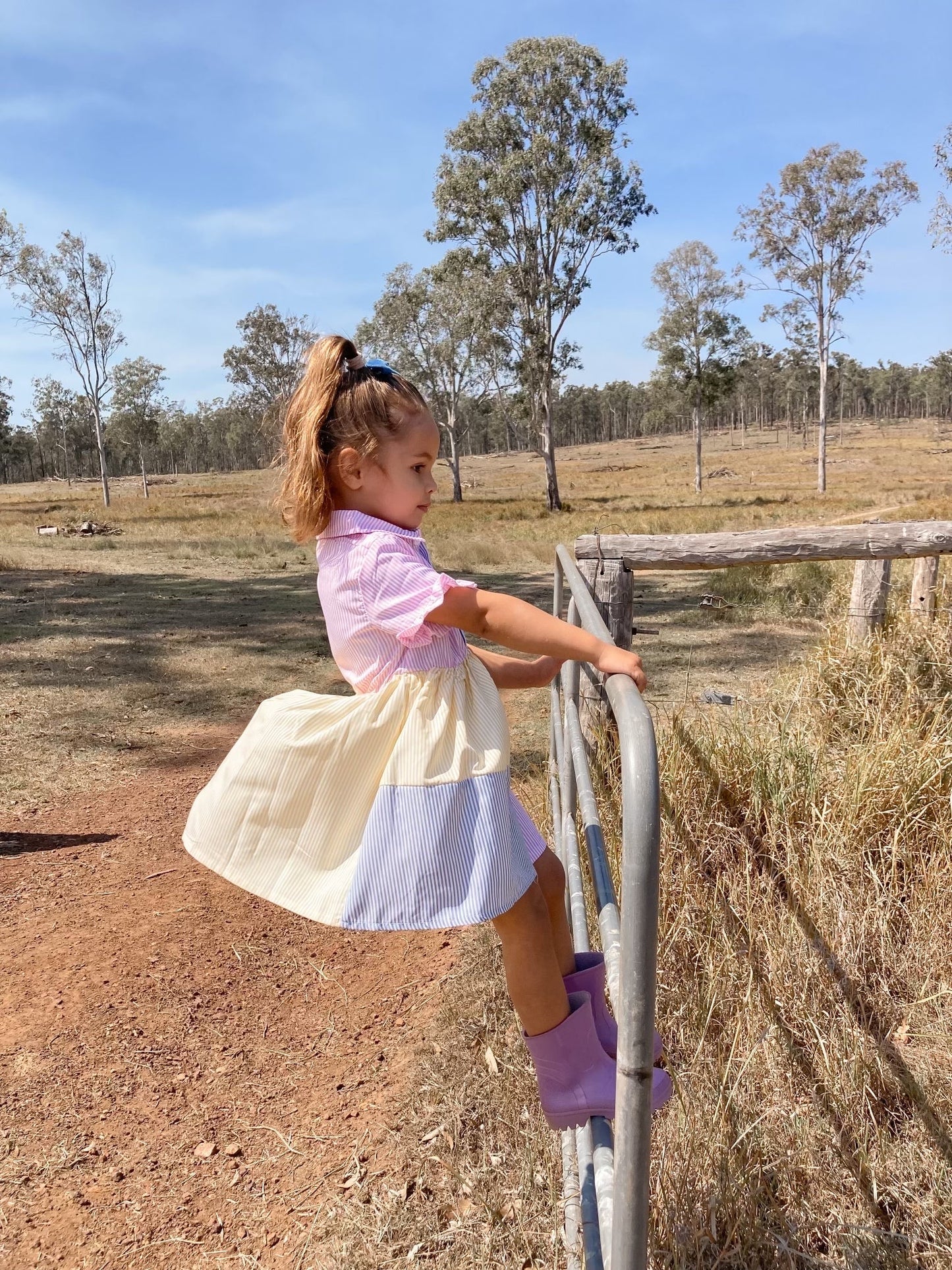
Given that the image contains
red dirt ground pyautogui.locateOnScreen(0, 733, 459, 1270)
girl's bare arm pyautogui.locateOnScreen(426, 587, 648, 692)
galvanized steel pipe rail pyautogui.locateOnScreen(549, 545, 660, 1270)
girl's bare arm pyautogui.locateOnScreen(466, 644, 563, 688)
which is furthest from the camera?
red dirt ground pyautogui.locateOnScreen(0, 733, 459, 1270)

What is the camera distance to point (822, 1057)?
8.36 ft

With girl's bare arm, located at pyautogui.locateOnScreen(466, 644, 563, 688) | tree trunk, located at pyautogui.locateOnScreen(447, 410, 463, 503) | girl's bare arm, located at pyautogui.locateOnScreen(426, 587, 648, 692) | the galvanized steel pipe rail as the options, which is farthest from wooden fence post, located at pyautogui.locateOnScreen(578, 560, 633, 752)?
tree trunk, located at pyautogui.locateOnScreen(447, 410, 463, 503)

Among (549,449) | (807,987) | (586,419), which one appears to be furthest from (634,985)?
(586,419)

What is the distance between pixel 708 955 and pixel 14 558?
1662 centimetres

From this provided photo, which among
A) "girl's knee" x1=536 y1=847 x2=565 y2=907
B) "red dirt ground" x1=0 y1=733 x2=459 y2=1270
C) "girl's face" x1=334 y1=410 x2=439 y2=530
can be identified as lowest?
"red dirt ground" x1=0 y1=733 x2=459 y2=1270

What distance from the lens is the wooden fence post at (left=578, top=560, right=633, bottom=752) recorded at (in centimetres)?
382

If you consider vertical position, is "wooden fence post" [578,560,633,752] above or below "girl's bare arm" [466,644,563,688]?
below

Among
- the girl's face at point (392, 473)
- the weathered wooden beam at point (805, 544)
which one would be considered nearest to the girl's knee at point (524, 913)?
the girl's face at point (392, 473)

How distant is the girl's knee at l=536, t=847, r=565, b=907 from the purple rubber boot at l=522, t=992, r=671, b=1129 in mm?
205

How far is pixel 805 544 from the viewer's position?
4.75 metres

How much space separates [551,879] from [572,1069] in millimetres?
327

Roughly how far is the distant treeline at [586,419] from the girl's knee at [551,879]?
2675 inches

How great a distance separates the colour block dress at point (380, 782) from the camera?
1482 millimetres

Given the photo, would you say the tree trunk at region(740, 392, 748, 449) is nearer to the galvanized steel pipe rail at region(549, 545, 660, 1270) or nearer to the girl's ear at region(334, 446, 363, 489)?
the girl's ear at region(334, 446, 363, 489)
